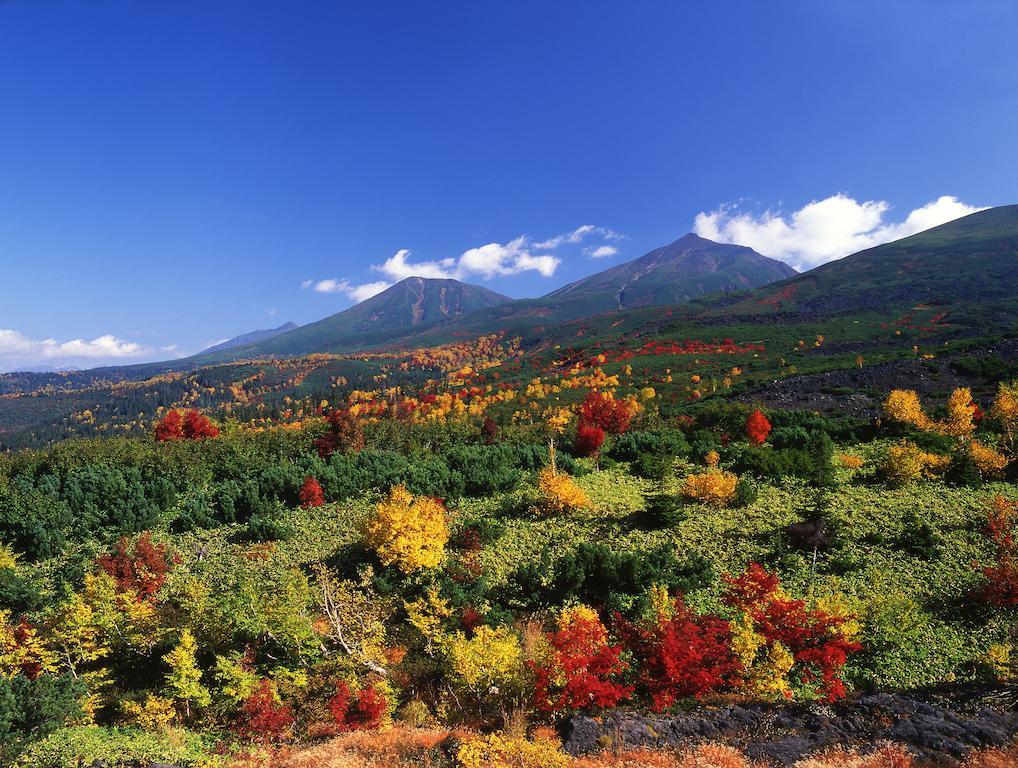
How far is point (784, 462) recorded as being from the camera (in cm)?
3578

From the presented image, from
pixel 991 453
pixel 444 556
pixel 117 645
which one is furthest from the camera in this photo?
pixel 991 453

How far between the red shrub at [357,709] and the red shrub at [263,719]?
1.65 m

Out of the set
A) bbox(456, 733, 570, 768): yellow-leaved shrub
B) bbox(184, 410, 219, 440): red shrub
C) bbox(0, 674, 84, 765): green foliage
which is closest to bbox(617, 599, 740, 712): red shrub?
bbox(456, 733, 570, 768): yellow-leaved shrub

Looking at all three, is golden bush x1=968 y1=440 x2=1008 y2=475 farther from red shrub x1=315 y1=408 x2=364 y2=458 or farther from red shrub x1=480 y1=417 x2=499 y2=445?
red shrub x1=315 y1=408 x2=364 y2=458

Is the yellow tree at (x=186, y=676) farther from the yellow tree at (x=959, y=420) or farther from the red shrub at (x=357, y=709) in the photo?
the yellow tree at (x=959, y=420)

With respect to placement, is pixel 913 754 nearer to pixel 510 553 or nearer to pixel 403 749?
pixel 403 749

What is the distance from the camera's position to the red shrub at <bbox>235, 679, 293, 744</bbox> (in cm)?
1689

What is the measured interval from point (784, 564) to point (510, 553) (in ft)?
47.9

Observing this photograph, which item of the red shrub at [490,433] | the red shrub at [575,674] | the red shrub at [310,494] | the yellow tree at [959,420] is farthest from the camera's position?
the red shrub at [490,433]

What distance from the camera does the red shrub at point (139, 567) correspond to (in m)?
24.2

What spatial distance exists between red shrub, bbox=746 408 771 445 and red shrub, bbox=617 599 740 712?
1121 inches

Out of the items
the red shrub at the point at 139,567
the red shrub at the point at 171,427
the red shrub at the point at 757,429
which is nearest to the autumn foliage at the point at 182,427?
the red shrub at the point at 171,427

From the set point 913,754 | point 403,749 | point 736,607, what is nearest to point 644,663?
point 736,607

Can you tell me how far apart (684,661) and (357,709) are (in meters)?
12.0
